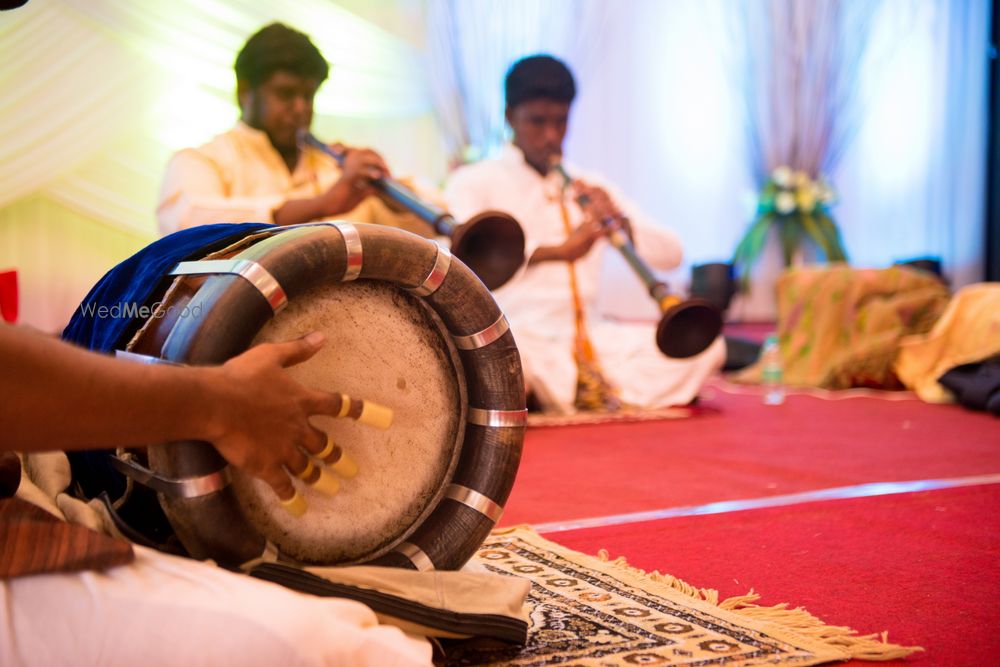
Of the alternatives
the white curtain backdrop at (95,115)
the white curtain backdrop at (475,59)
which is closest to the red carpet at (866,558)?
the white curtain backdrop at (95,115)

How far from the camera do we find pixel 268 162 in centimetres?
375

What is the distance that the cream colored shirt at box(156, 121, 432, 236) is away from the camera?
3.38 m

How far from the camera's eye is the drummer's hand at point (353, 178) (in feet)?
10.8

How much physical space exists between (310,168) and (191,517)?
2.79 meters

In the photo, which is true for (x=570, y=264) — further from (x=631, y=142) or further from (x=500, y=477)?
A: (x=631, y=142)

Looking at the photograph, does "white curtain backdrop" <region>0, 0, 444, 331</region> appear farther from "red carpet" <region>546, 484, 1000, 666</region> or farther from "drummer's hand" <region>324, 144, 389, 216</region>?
"red carpet" <region>546, 484, 1000, 666</region>

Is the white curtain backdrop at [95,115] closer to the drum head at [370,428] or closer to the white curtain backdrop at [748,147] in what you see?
the white curtain backdrop at [748,147]

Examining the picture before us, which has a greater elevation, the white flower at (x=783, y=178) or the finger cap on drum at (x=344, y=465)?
the white flower at (x=783, y=178)

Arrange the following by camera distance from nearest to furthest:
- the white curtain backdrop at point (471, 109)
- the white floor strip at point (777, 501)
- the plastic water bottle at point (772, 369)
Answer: the white floor strip at point (777, 501) < the white curtain backdrop at point (471, 109) < the plastic water bottle at point (772, 369)

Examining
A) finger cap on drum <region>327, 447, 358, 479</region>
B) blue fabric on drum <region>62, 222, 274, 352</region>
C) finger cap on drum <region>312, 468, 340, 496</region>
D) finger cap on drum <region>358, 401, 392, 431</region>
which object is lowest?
finger cap on drum <region>312, 468, 340, 496</region>

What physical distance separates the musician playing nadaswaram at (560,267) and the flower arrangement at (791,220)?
3.48m

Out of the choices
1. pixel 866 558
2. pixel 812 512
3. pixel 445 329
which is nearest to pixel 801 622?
pixel 866 558

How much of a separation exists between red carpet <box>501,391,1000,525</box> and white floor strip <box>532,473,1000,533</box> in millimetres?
51

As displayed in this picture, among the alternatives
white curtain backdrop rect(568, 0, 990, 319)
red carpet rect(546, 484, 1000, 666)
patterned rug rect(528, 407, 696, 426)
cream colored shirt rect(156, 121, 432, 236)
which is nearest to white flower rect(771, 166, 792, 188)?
white curtain backdrop rect(568, 0, 990, 319)
